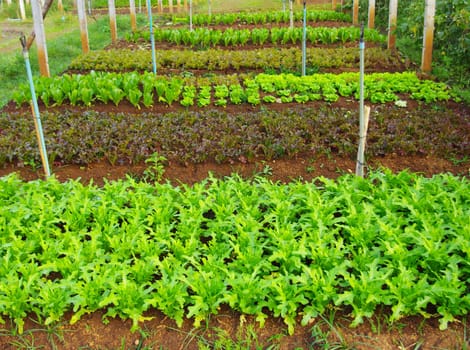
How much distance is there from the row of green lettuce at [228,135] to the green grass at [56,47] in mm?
2703

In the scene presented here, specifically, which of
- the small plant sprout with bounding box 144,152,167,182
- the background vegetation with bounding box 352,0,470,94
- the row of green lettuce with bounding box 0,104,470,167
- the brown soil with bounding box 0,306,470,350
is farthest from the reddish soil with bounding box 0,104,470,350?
the background vegetation with bounding box 352,0,470,94

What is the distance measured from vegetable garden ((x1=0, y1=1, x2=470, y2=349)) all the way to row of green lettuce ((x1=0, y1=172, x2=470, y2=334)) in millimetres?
15

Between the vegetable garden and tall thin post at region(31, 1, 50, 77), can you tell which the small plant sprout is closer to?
the vegetable garden

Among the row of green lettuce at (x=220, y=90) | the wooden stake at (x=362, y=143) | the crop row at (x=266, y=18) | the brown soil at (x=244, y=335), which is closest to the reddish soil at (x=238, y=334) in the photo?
the brown soil at (x=244, y=335)

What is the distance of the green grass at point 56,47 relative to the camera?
10.8 meters

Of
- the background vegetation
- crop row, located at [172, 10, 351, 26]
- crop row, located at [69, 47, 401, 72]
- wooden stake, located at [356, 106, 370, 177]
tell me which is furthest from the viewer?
crop row, located at [172, 10, 351, 26]

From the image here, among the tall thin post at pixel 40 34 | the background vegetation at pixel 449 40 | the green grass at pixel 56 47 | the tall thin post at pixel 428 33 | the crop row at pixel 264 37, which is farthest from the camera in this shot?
the crop row at pixel 264 37

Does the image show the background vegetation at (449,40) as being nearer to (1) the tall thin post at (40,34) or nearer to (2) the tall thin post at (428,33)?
(2) the tall thin post at (428,33)

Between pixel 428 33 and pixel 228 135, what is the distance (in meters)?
5.22

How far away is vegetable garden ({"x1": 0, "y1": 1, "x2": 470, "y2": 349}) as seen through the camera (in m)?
3.39

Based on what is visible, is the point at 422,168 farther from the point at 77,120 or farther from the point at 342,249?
the point at 77,120

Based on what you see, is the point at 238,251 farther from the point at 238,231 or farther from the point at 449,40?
the point at 449,40

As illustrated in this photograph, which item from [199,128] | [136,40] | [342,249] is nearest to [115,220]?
[342,249]

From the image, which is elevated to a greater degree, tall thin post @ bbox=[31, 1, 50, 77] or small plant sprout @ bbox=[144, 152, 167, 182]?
tall thin post @ bbox=[31, 1, 50, 77]
